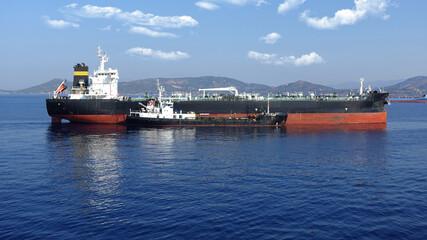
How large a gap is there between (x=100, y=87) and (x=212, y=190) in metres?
57.5

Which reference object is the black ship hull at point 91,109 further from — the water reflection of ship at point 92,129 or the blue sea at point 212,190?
the blue sea at point 212,190

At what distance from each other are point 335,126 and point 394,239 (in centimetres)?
5523

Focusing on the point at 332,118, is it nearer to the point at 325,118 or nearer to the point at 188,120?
the point at 325,118

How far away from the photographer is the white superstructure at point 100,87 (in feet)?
244

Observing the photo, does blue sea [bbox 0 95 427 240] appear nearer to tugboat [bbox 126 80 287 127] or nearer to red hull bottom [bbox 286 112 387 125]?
tugboat [bbox 126 80 287 127]

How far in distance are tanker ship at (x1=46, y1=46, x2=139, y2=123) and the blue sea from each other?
22.6 metres

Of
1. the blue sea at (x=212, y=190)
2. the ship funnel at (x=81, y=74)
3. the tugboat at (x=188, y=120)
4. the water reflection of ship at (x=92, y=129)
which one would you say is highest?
the ship funnel at (x=81, y=74)

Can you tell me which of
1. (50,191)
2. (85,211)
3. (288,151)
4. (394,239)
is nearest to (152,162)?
(50,191)

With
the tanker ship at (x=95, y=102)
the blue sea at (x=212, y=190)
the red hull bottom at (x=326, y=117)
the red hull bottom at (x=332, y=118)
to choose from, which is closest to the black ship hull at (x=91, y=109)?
the tanker ship at (x=95, y=102)

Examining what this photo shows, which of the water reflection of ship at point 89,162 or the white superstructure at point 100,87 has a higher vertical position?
the white superstructure at point 100,87

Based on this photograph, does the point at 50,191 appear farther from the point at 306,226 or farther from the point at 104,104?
the point at 104,104

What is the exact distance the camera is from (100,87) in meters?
75.8

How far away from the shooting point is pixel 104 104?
7156 cm

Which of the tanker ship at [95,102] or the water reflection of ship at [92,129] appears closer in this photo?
the water reflection of ship at [92,129]
